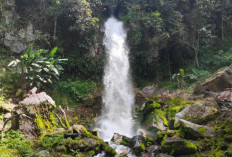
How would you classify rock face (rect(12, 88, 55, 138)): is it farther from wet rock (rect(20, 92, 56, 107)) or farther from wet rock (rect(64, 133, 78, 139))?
wet rock (rect(64, 133, 78, 139))

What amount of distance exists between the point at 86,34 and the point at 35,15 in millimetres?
4194

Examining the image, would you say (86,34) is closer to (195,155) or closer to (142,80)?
(142,80)

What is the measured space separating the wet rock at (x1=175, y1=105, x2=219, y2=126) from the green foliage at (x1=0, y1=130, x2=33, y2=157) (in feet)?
16.8

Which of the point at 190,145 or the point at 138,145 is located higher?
the point at 190,145

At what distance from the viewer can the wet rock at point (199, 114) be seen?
690 centimetres

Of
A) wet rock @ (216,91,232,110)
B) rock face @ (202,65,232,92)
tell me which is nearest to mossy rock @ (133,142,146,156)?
wet rock @ (216,91,232,110)

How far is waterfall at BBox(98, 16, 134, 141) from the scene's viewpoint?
1164 centimetres

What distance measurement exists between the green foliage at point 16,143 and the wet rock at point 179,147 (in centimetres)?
397

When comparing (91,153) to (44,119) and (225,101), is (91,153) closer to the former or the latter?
(44,119)

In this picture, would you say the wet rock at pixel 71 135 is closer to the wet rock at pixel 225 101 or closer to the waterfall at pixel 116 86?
the waterfall at pixel 116 86

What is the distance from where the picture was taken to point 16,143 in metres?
5.91

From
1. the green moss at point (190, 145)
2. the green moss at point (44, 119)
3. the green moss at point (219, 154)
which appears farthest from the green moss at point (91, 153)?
the green moss at point (219, 154)

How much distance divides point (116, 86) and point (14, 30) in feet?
28.2

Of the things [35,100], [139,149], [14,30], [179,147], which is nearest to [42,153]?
[35,100]
